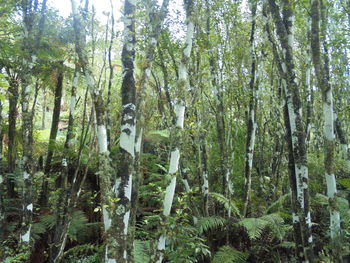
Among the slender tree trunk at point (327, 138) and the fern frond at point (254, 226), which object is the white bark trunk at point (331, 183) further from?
the fern frond at point (254, 226)

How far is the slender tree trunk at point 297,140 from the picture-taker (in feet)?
17.1

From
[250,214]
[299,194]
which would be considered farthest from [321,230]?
[299,194]

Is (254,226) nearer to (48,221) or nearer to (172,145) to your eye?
(172,145)

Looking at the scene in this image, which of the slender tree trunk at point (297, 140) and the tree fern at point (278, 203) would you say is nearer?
the slender tree trunk at point (297, 140)

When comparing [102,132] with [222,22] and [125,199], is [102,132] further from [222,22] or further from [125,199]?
[222,22]

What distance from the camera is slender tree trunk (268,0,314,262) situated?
5.22 m

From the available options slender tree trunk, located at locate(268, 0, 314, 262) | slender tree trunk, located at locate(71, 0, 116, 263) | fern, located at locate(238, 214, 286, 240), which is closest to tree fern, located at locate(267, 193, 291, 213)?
fern, located at locate(238, 214, 286, 240)

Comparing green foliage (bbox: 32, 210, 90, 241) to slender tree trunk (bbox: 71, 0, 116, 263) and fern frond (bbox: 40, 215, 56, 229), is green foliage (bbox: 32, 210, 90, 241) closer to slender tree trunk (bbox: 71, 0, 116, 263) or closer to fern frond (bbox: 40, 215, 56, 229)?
fern frond (bbox: 40, 215, 56, 229)

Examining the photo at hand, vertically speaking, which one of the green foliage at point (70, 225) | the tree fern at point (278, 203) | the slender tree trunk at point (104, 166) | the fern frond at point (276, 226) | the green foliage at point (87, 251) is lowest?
the green foliage at point (87, 251)

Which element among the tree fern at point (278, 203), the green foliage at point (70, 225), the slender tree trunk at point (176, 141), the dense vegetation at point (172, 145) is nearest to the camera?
the dense vegetation at point (172, 145)

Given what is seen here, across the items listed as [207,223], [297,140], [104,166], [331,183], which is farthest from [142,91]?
[207,223]

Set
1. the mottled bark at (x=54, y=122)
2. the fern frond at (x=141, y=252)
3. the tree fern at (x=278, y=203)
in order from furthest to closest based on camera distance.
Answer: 1. the mottled bark at (x=54, y=122)
2. the tree fern at (x=278, y=203)
3. the fern frond at (x=141, y=252)

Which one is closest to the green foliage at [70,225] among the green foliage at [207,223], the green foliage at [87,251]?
the green foliage at [87,251]

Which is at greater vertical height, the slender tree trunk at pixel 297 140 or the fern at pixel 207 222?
the slender tree trunk at pixel 297 140
